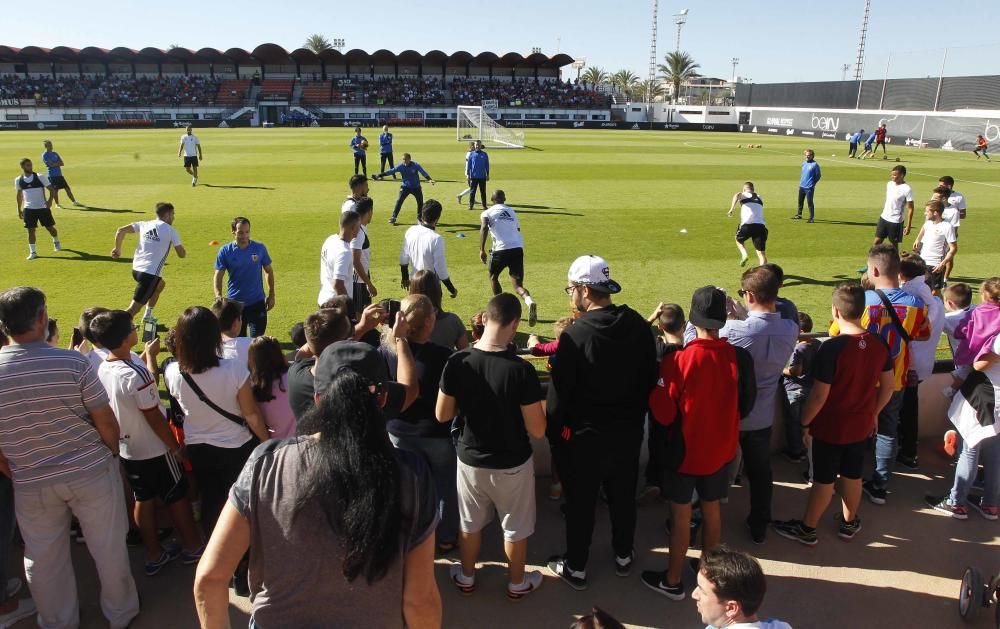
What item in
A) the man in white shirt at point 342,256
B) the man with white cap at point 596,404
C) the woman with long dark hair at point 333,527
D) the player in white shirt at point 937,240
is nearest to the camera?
the woman with long dark hair at point 333,527

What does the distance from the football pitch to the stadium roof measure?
43.2 meters

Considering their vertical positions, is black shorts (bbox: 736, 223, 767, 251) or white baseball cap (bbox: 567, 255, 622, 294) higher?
white baseball cap (bbox: 567, 255, 622, 294)

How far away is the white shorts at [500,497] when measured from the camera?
3.49 m

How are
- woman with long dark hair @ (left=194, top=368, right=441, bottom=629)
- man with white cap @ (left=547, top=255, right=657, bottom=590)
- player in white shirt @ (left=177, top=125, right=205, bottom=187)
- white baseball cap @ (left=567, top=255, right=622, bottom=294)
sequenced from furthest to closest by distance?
player in white shirt @ (left=177, top=125, right=205, bottom=187), white baseball cap @ (left=567, top=255, right=622, bottom=294), man with white cap @ (left=547, top=255, right=657, bottom=590), woman with long dark hair @ (left=194, top=368, right=441, bottom=629)

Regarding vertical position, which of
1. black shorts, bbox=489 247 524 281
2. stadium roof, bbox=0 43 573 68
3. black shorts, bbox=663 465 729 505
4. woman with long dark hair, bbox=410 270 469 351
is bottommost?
black shorts, bbox=663 465 729 505

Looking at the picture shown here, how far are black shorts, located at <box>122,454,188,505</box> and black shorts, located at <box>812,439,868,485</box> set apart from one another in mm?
4125

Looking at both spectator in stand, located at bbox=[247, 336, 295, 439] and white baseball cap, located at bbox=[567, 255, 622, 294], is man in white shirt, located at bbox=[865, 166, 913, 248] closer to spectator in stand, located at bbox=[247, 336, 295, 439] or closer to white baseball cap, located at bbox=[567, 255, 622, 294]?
white baseball cap, located at bbox=[567, 255, 622, 294]

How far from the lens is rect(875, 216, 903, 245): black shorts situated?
11.2m

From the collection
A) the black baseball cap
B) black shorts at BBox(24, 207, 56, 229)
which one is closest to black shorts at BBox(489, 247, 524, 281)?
the black baseball cap

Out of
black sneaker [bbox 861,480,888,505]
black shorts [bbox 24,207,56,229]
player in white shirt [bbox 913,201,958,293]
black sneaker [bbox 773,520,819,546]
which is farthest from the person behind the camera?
black shorts [bbox 24,207,56,229]

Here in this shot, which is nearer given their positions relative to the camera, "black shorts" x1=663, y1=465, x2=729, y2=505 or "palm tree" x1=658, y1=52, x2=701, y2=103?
"black shorts" x1=663, y1=465, x2=729, y2=505

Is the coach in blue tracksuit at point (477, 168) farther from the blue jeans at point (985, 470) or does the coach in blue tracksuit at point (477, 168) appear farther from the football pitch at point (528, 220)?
the blue jeans at point (985, 470)

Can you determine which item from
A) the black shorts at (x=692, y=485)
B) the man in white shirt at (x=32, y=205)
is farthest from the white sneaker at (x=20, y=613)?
the man in white shirt at (x=32, y=205)

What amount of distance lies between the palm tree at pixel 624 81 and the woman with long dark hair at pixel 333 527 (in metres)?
94.9
